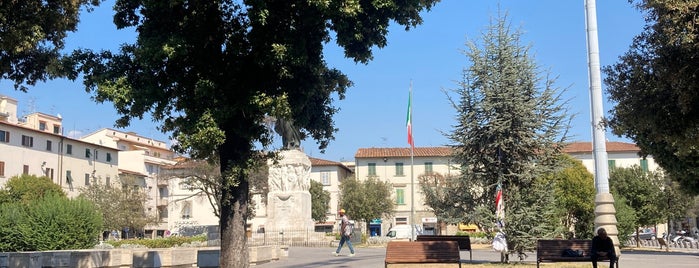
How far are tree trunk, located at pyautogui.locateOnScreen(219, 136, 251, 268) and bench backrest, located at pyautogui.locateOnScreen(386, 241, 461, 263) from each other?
3010 mm

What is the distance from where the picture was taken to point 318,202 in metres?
70.1

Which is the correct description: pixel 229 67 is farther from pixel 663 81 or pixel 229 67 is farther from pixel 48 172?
pixel 48 172

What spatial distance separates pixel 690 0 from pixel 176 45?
7.73m

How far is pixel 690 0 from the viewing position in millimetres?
8461

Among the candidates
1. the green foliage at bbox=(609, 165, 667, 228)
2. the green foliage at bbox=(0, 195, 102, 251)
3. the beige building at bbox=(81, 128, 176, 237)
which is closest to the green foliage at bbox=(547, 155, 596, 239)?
the green foliage at bbox=(609, 165, 667, 228)

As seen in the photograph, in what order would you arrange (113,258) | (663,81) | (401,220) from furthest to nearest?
1. (401,220)
2. (113,258)
3. (663,81)

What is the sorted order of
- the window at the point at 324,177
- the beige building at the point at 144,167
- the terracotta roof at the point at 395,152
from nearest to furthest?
the terracotta roof at the point at 395,152
the window at the point at 324,177
the beige building at the point at 144,167

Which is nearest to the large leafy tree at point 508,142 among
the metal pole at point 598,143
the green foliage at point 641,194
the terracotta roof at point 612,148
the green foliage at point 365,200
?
the metal pole at point 598,143

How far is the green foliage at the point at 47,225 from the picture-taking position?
20.2 metres

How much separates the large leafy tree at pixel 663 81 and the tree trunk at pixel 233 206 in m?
6.64

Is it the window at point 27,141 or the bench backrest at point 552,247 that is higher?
the window at point 27,141

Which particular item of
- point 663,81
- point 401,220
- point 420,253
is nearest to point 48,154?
point 401,220

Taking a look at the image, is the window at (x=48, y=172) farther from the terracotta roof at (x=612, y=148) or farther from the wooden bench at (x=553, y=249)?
the wooden bench at (x=553, y=249)

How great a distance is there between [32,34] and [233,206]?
4839 mm
